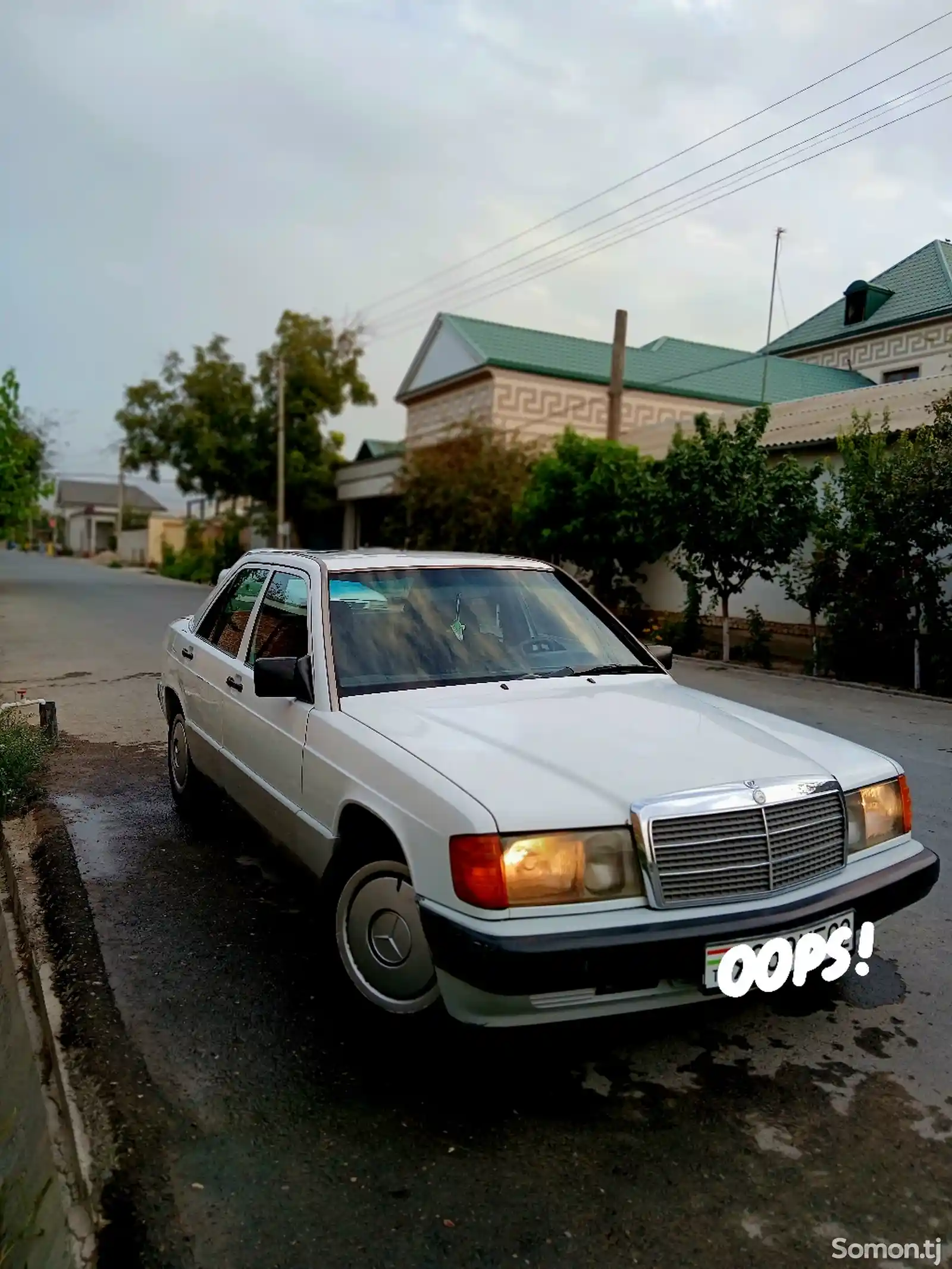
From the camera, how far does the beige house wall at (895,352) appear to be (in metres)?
23.7

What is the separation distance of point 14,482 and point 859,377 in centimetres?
2468

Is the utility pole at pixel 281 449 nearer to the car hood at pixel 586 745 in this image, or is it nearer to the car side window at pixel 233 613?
the car side window at pixel 233 613

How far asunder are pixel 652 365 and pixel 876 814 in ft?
92.1

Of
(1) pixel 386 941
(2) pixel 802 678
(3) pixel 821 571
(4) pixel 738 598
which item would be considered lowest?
(2) pixel 802 678

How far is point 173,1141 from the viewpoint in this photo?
2.71m

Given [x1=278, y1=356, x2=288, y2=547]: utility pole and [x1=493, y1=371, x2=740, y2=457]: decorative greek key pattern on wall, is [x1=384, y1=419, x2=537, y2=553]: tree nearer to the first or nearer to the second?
[x1=493, y1=371, x2=740, y2=457]: decorative greek key pattern on wall

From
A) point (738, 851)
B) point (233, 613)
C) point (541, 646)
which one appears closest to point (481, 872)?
point (738, 851)

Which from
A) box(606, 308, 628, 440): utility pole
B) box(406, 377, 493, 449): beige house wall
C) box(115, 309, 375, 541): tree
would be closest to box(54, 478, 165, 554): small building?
box(115, 309, 375, 541): tree

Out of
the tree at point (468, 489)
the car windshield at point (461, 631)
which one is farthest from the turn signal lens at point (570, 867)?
the tree at point (468, 489)

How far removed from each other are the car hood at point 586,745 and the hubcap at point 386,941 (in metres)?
0.41

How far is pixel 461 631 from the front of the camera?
4.10 meters

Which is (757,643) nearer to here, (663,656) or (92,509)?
(663,656)

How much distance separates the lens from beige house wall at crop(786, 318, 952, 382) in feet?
77.7

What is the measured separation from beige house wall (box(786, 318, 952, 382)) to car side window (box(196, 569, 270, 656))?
21.5 m
